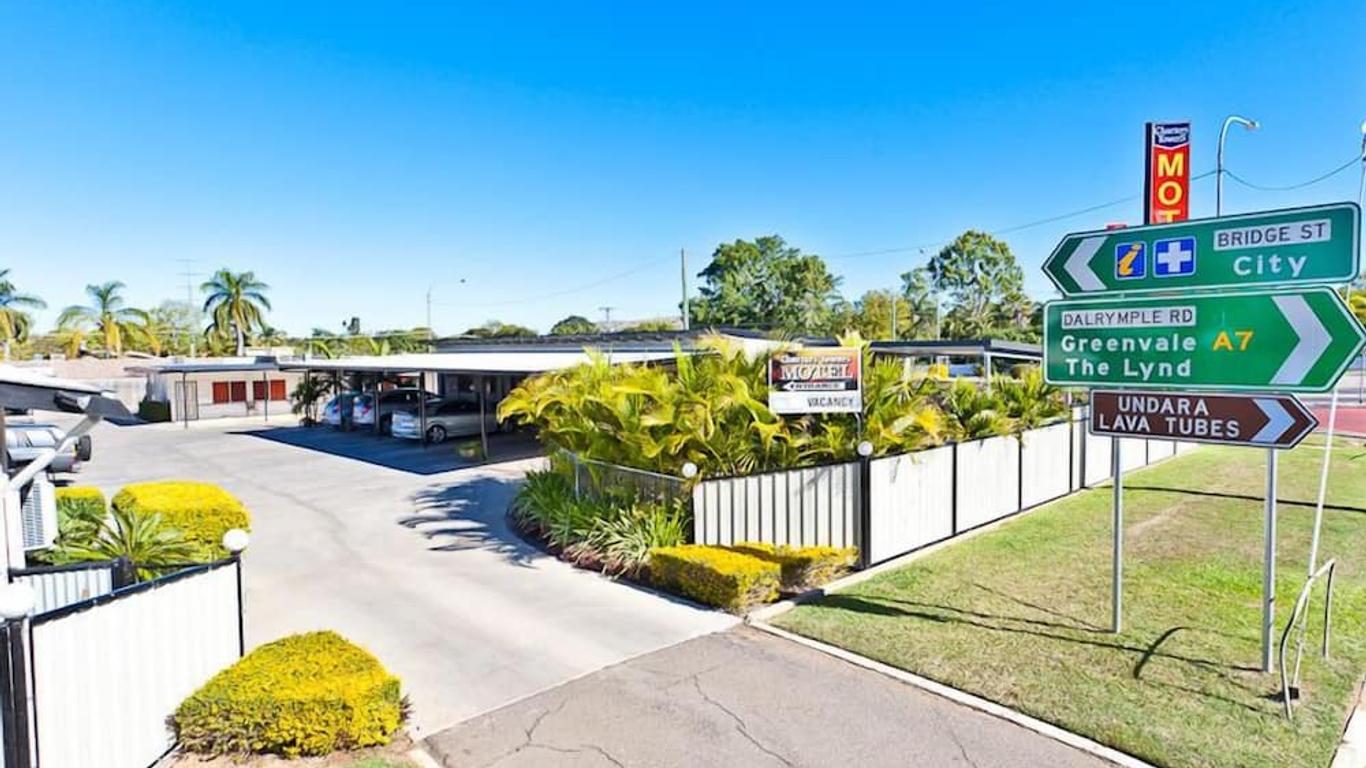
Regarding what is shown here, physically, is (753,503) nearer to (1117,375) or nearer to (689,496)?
(689,496)

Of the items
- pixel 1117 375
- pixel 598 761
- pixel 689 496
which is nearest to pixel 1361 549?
pixel 1117 375

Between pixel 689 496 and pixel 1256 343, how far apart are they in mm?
5611

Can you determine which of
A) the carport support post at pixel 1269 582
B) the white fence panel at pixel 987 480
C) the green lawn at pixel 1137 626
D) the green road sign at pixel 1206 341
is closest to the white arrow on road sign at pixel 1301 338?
the green road sign at pixel 1206 341

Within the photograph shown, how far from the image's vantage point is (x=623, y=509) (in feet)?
31.2

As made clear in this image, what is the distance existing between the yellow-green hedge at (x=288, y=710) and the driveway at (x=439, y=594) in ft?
1.76

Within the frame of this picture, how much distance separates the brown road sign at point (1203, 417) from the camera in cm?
536

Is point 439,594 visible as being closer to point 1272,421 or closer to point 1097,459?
point 1272,421

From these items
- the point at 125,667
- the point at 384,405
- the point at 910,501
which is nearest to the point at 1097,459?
the point at 910,501

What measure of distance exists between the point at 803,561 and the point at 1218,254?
15.3 feet

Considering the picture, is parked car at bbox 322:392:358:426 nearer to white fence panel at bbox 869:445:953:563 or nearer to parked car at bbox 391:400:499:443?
parked car at bbox 391:400:499:443

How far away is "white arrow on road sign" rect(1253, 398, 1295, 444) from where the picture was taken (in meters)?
5.36

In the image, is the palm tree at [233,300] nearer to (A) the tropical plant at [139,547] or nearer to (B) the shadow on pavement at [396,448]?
(B) the shadow on pavement at [396,448]

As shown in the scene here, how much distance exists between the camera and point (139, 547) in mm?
7094

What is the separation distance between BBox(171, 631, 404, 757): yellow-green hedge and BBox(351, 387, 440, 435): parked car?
19.5 meters
